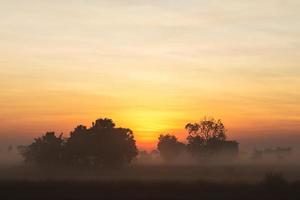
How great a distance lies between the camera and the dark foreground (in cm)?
4485

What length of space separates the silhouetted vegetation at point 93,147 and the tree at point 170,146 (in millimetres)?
73060

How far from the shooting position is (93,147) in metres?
99.2

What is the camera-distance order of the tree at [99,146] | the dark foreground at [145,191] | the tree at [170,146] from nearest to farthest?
the dark foreground at [145,191]
the tree at [99,146]
the tree at [170,146]

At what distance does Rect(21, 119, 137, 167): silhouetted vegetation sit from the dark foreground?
41.4 m

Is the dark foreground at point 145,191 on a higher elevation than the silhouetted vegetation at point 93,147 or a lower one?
lower

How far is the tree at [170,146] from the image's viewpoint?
175625 mm

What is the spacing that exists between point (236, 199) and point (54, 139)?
6455cm

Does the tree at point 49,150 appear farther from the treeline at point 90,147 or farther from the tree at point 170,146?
the tree at point 170,146

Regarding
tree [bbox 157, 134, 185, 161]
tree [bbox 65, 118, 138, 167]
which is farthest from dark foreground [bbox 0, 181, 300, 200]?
tree [bbox 157, 134, 185, 161]

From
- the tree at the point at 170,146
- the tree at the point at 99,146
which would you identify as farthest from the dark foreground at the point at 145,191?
the tree at the point at 170,146

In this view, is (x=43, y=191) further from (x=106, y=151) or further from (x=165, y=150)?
(x=165, y=150)

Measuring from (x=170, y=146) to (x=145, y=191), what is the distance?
127176mm

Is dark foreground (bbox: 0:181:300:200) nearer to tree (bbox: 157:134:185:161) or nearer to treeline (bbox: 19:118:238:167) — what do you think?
treeline (bbox: 19:118:238:167)

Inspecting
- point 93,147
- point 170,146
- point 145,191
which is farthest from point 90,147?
point 170,146
